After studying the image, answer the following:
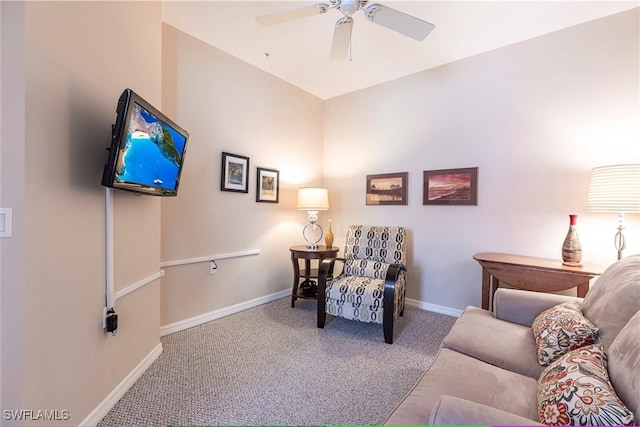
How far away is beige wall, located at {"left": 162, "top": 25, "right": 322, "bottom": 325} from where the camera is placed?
8.06 feet

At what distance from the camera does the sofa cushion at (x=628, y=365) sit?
2.49 feet

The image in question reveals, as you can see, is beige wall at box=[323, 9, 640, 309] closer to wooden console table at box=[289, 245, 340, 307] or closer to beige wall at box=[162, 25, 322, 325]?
wooden console table at box=[289, 245, 340, 307]

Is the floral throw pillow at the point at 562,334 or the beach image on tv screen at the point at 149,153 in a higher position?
the beach image on tv screen at the point at 149,153

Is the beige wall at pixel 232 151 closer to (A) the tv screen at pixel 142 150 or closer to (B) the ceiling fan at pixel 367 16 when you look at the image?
(A) the tv screen at pixel 142 150

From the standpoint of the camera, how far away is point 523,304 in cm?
171

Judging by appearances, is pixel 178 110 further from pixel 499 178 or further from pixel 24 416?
pixel 499 178

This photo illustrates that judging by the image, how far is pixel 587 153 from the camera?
7.38ft

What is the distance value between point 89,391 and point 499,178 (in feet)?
11.5

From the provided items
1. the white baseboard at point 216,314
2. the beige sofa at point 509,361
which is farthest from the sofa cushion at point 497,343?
the white baseboard at point 216,314

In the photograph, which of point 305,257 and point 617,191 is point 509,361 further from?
point 305,257

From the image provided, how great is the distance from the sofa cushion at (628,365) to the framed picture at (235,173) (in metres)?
2.87

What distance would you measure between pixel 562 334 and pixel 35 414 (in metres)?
2.34

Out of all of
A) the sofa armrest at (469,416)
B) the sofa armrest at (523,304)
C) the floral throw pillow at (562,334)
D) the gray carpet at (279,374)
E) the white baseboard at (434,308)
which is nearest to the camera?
the sofa armrest at (469,416)

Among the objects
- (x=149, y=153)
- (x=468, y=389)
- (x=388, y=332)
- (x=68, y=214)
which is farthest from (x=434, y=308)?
(x=68, y=214)
